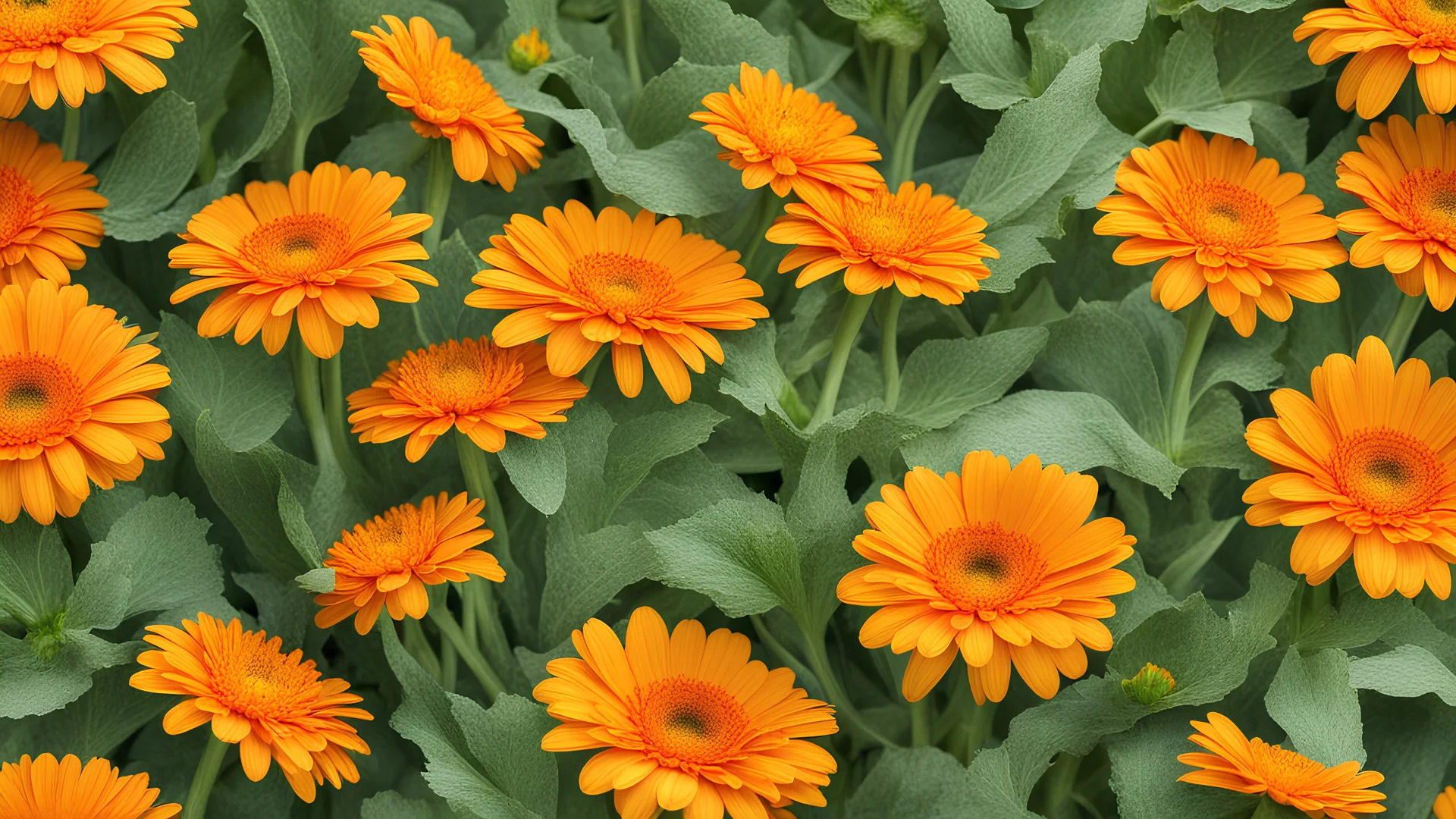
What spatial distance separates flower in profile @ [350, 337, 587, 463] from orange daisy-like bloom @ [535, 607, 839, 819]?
0.30 feet

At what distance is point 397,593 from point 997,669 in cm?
24

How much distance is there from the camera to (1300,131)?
70 centimetres

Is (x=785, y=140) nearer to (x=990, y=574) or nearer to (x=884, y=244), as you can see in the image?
(x=884, y=244)

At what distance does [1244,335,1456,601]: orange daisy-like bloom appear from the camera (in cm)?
57

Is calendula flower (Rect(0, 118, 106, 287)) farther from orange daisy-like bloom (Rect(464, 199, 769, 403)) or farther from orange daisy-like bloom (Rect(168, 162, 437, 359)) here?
orange daisy-like bloom (Rect(464, 199, 769, 403))

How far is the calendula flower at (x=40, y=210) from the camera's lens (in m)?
0.63

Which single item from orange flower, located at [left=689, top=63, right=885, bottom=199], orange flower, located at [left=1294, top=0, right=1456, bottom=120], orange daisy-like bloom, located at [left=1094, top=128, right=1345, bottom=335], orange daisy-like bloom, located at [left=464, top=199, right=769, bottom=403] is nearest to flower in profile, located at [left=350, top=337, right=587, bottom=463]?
→ orange daisy-like bloom, located at [left=464, top=199, right=769, bottom=403]

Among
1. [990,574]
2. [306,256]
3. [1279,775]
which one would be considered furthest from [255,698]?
[1279,775]

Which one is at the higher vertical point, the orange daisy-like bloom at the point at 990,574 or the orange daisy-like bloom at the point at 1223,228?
the orange daisy-like bloom at the point at 1223,228

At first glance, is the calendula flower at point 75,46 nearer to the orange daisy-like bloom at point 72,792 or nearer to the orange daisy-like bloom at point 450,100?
the orange daisy-like bloom at point 450,100

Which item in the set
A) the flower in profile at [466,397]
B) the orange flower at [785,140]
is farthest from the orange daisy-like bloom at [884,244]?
the flower in profile at [466,397]

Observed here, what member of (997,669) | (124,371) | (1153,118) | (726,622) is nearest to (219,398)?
(124,371)

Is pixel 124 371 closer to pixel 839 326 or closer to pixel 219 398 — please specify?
pixel 219 398

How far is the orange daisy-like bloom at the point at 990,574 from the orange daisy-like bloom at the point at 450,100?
0.75 feet
